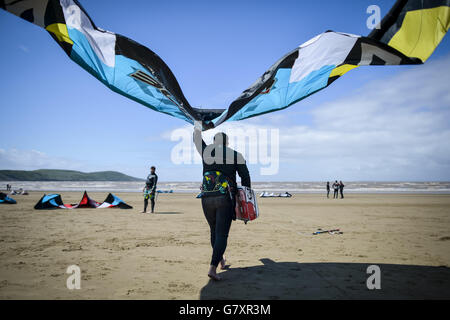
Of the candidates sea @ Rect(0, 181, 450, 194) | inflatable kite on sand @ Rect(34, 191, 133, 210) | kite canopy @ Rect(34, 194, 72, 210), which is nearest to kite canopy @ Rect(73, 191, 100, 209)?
inflatable kite on sand @ Rect(34, 191, 133, 210)

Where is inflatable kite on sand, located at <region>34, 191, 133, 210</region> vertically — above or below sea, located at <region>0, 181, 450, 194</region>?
above

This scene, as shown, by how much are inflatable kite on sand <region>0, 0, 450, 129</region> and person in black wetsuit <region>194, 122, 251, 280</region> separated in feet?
1.74

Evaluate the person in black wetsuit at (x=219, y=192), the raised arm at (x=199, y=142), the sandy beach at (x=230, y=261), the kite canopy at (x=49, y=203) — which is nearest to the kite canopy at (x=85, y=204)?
the kite canopy at (x=49, y=203)

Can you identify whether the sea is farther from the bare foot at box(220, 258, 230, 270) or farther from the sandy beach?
the bare foot at box(220, 258, 230, 270)

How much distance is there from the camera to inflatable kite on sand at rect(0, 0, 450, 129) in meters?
3.35

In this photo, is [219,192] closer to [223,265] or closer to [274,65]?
→ [223,265]

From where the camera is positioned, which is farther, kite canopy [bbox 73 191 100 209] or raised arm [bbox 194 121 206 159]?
kite canopy [bbox 73 191 100 209]

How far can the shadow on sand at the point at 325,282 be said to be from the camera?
3.14 meters

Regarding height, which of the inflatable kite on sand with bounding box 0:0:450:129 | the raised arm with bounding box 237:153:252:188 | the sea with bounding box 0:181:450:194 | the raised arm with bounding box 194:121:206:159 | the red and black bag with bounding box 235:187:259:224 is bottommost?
the sea with bounding box 0:181:450:194

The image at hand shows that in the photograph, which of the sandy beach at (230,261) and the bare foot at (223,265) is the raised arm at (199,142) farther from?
the sandy beach at (230,261)

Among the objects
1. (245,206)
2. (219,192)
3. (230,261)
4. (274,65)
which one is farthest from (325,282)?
(274,65)

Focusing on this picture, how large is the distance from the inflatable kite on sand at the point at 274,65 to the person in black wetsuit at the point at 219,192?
53 cm

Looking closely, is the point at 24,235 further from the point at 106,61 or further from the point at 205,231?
the point at 106,61

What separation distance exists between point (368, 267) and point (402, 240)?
3.10 m
